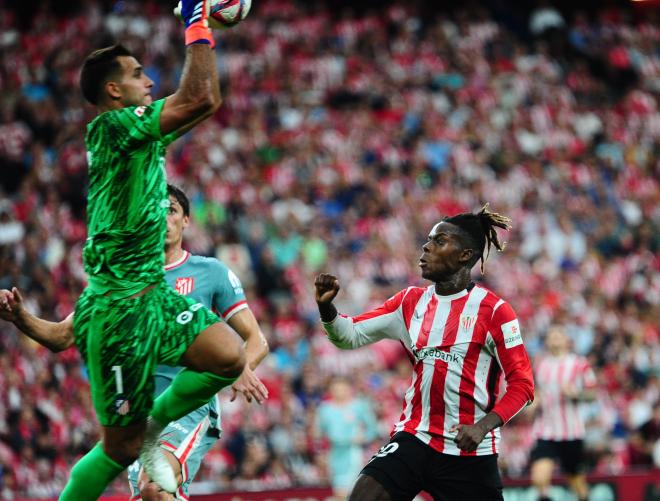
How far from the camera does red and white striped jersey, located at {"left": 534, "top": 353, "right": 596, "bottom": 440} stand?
11.5m

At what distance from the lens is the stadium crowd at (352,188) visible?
43.0ft

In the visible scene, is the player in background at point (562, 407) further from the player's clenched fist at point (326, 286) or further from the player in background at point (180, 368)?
the player's clenched fist at point (326, 286)

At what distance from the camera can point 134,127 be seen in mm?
4738

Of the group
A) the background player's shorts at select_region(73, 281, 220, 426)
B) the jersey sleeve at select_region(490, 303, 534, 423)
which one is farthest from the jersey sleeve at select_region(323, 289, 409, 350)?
the background player's shorts at select_region(73, 281, 220, 426)

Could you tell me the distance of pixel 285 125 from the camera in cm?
1878

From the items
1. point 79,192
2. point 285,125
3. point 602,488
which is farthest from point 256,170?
point 602,488

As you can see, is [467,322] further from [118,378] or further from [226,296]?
[118,378]

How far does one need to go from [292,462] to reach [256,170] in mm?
6189

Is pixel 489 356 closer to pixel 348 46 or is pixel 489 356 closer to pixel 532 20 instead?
pixel 348 46

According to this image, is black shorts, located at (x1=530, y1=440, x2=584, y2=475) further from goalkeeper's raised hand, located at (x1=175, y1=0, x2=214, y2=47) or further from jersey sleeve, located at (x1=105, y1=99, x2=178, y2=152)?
goalkeeper's raised hand, located at (x1=175, y1=0, x2=214, y2=47)

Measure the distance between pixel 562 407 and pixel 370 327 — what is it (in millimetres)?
5862

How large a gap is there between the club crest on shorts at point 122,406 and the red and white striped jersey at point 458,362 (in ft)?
5.10

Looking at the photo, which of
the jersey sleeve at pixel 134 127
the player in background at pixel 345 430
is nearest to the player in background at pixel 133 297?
the jersey sleeve at pixel 134 127

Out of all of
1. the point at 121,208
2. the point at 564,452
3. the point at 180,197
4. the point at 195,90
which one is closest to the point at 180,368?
the point at 180,197
